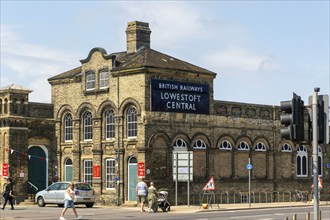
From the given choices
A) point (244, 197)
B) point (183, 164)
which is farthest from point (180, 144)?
point (244, 197)

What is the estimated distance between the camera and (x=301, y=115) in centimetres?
1253

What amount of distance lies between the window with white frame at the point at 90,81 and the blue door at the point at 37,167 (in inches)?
207

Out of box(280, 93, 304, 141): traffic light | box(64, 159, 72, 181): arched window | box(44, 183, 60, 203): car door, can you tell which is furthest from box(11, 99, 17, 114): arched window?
box(280, 93, 304, 141): traffic light

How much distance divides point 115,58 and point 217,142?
845 centimetres

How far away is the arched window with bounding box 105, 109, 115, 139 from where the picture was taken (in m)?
45.8

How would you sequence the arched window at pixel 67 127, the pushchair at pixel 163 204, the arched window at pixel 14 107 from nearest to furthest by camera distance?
1. the pushchair at pixel 163 204
2. the arched window at pixel 14 107
3. the arched window at pixel 67 127

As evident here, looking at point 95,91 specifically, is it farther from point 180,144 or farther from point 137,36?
point 180,144

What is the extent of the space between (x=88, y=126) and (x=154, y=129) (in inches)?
223

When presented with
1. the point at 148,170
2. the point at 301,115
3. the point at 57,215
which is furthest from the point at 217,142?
the point at 301,115

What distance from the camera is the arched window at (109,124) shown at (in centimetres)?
4575

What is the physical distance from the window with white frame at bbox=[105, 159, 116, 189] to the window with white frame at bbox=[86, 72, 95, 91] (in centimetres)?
497

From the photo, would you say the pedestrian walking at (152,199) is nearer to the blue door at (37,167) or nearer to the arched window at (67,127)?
the blue door at (37,167)

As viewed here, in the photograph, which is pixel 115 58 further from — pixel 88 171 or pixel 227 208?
pixel 227 208

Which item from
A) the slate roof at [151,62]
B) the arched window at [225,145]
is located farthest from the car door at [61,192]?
the arched window at [225,145]
